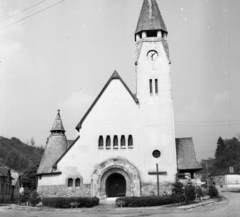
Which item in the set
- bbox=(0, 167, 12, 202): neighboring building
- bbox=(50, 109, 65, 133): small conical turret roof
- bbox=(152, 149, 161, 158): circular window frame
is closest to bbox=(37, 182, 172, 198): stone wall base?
bbox=(152, 149, 161, 158): circular window frame

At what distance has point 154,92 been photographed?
36156mm

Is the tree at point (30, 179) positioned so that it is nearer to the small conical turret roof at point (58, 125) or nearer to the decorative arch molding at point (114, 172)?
the small conical turret roof at point (58, 125)

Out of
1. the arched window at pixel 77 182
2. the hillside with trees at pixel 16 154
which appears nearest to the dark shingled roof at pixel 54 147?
the arched window at pixel 77 182

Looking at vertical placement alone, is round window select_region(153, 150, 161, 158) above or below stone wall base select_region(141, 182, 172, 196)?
above

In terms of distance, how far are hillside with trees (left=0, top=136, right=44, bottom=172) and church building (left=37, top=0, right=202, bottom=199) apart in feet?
247

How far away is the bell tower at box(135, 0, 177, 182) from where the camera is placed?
3400 cm

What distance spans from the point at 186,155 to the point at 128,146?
6665 mm

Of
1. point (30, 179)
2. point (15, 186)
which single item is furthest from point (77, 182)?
point (15, 186)

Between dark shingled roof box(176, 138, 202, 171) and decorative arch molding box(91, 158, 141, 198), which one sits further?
dark shingled roof box(176, 138, 202, 171)

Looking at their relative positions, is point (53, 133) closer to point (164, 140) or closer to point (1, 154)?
point (164, 140)

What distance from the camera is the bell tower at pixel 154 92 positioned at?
3400cm

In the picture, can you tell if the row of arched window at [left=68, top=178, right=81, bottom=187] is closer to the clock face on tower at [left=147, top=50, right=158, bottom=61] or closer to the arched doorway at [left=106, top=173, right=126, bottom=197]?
the arched doorway at [left=106, top=173, right=126, bottom=197]

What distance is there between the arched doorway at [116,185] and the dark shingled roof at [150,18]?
17.4m

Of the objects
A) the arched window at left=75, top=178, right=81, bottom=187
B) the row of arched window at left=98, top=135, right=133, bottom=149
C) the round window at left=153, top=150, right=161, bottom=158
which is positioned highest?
the row of arched window at left=98, top=135, right=133, bottom=149
